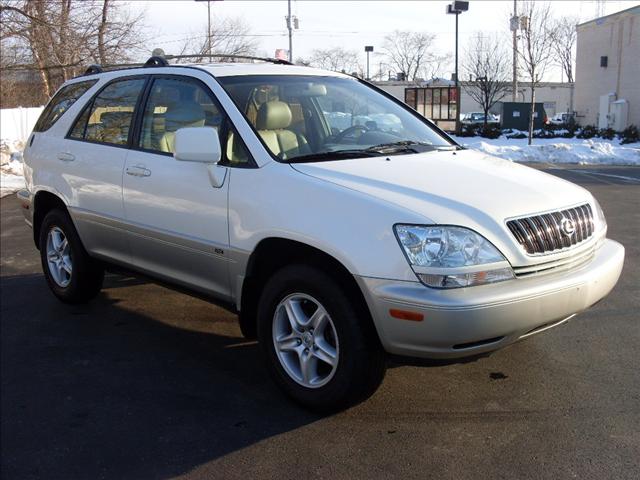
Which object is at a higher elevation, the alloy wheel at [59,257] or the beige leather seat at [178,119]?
the beige leather seat at [178,119]

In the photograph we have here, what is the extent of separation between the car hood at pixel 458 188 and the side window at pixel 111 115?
1789mm

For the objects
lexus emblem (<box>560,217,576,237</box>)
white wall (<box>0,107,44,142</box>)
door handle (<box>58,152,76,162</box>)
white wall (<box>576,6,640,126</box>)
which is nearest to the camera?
lexus emblem (<box>560,217,576,237</box>)

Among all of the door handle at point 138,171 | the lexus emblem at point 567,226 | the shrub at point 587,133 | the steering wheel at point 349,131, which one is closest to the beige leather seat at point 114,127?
the door handle at point 138,171

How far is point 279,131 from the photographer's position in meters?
4.02

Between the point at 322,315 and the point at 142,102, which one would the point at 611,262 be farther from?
the point at 142,102

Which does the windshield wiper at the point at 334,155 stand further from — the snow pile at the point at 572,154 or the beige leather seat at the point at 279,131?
the snow pile at the point at 572,154

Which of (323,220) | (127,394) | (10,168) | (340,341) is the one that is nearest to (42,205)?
(127,394)

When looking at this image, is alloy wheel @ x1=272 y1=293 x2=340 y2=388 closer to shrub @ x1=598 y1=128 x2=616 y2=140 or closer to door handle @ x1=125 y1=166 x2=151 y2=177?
door handle @ x1=125 y1=166 x2=151 y2=177

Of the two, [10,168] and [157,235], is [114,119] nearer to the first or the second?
[157,235]

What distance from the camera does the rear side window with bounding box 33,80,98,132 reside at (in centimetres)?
547

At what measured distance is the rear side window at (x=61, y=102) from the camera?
215 inches

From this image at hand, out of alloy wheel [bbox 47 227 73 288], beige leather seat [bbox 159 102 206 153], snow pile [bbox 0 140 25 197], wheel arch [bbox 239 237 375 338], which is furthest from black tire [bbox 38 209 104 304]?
snow pile [bbox 0 140 25 197]

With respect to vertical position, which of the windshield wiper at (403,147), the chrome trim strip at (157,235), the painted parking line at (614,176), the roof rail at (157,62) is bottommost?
the painted parking line at (614,176)

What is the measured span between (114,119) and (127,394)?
7.07ft
